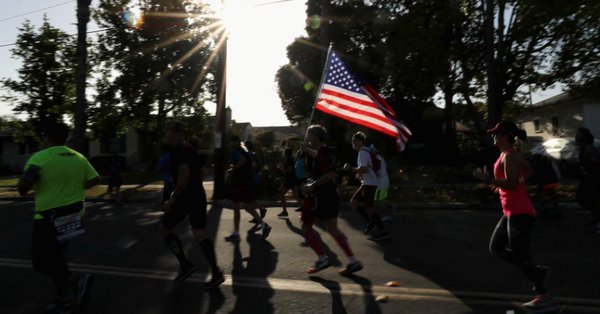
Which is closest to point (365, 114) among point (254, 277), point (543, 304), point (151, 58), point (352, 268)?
point (352, 268)

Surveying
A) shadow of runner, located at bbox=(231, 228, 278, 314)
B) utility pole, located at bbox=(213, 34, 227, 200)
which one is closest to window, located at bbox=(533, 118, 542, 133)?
utility pole, located at bbox=(213, 34, 227, 200)

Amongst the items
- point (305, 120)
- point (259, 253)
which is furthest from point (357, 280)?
point (305, 120)

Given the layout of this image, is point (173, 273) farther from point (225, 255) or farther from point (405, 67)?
point (405, 67)

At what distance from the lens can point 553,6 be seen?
1366 centimetres

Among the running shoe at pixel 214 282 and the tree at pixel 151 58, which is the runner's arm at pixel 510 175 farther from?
the tree at pixel 151 58

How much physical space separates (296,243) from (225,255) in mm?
1218

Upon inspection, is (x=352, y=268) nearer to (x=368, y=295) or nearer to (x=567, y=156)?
(x=368, y=295)

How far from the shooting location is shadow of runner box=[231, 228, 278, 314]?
174 inches

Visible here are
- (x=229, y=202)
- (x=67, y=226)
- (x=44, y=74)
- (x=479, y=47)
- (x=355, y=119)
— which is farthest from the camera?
(x=44, y=74)

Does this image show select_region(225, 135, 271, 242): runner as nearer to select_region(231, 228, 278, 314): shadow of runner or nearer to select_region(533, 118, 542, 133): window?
select_region(231, 228, 278, 314): shadow of runner

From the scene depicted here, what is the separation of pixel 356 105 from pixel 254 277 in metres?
3.29

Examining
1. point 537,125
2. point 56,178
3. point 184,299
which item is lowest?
point 184,299

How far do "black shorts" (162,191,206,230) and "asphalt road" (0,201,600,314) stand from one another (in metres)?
0.69

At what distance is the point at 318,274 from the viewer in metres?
5.48
